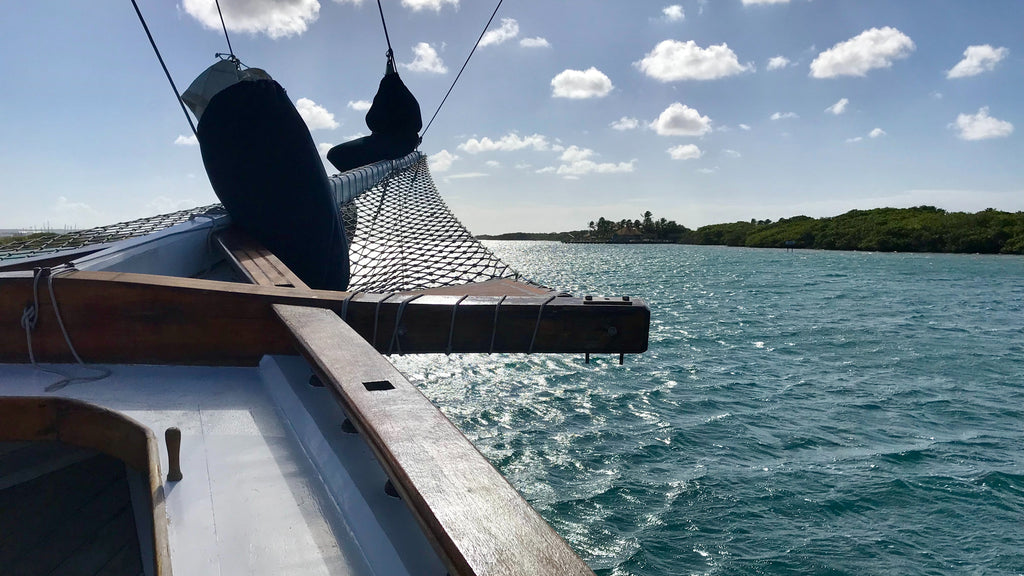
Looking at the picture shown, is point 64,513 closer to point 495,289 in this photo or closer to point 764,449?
point 495,289

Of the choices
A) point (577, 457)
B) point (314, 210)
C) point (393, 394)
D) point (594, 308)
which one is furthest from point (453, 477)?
point (577, 457)

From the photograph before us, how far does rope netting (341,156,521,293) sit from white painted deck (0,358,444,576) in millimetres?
2077

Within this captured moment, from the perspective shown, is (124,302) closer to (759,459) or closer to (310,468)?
(310,468)

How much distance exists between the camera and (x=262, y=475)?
1507mm

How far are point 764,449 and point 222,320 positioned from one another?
249 inches

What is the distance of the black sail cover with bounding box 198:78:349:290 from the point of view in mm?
4074

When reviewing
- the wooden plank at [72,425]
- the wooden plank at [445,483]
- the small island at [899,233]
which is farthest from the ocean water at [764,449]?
the small island at [899,233]

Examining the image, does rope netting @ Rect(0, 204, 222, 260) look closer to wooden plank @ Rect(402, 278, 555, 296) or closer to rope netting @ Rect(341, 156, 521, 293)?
rope netting @ Rect(341, 156, 521, 293)

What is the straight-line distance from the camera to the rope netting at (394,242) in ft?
13.5

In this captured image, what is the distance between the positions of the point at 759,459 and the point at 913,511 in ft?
4.66

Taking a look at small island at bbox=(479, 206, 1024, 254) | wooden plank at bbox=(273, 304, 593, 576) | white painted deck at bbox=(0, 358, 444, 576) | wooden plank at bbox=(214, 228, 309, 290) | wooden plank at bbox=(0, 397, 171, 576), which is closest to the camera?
wooden plank at bbox=(273, 304, 593, 576)

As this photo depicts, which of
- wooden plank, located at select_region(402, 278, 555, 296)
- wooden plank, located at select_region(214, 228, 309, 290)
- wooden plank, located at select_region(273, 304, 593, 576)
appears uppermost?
wooden plank, located at select_region(214, 228, 309, 290)

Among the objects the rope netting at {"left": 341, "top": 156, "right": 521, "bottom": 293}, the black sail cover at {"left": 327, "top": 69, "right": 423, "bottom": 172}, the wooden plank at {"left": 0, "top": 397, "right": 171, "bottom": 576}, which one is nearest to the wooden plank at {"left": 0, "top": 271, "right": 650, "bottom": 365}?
the wooden plank at {"left": 0, "top": 397, "right": 171, "bottom": 576}

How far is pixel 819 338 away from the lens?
14961 mm
